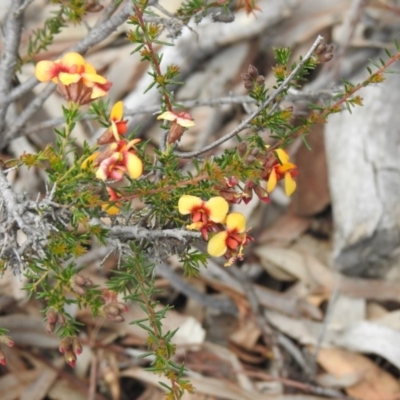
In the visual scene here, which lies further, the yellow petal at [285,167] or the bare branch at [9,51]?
the bare branch at [9,51]

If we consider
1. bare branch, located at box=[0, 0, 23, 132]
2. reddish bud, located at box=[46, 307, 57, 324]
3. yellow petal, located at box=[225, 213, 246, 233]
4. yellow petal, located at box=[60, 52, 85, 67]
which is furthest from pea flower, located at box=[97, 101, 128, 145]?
bare branch, located at box=[0, 0, 23, 132]

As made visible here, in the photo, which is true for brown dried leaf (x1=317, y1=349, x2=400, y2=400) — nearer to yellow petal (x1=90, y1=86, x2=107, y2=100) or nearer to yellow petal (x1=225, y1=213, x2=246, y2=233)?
yellow petal (x1=225, y1=213, x2=246, y2=233)

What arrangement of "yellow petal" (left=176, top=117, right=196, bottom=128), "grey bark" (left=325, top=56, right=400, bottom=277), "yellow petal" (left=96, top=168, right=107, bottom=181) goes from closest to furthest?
"yellow petal" (left=96, top=168, right=107, bottom=181) < "yellow petal" (left=176, top=117, right=196, bottom=128) < "grey bark" (left=325, top=56, right=400, bottom=277)

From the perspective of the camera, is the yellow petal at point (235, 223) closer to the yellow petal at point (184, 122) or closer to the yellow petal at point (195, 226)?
the yellow petal at point (195, 226)

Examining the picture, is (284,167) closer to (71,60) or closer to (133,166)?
(133,166)

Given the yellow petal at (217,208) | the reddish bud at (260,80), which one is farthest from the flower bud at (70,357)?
the reddish bud at (260,80)

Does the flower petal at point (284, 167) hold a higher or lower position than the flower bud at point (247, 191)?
higher

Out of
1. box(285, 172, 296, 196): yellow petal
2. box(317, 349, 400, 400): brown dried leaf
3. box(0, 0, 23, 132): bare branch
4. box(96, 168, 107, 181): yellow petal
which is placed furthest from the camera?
box(317, 349, 400, 400): brown dried leaf

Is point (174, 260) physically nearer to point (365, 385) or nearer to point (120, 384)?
point (120, 384)

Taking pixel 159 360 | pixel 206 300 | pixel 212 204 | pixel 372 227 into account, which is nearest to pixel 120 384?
pixel 206 300
